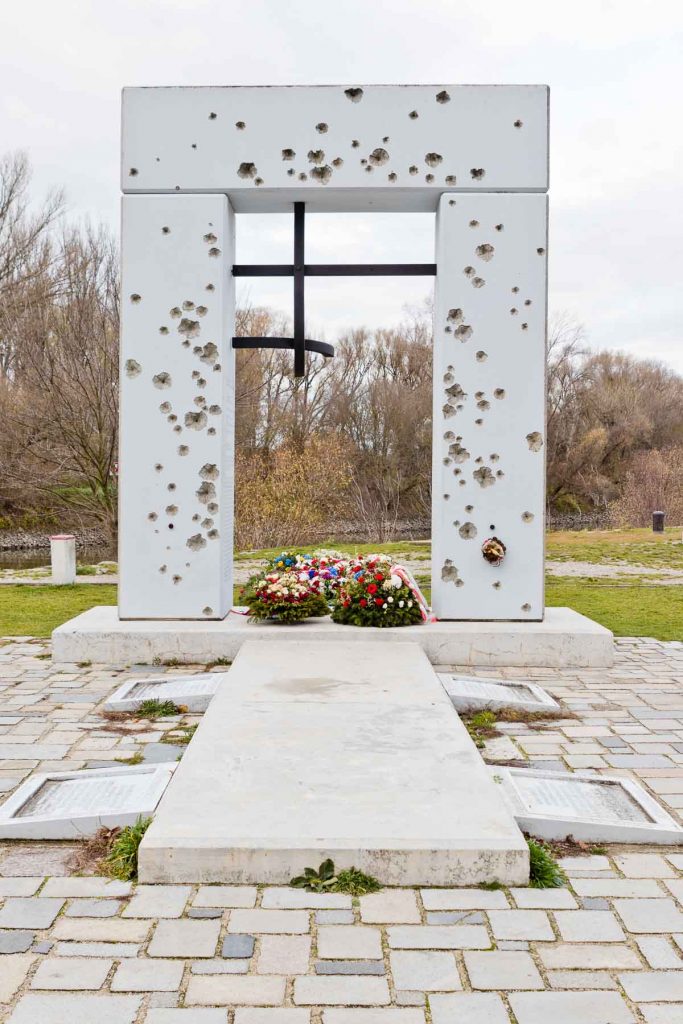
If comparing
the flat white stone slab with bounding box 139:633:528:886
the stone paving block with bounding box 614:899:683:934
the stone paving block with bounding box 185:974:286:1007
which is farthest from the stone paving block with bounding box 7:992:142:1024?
the stone paving block with bounding box 614:899:683:934

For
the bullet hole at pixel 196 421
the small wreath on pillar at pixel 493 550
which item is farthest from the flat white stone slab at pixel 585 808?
the bullet hole at pixel 196 421

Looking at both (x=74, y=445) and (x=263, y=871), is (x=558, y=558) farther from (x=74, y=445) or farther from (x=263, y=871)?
(x=263, y=871)

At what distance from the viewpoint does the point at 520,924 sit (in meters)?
2.62

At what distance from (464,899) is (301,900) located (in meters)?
0.52

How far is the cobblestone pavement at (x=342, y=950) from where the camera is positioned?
2.18m

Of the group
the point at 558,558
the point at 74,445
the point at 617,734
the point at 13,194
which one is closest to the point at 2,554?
the point at 74,445

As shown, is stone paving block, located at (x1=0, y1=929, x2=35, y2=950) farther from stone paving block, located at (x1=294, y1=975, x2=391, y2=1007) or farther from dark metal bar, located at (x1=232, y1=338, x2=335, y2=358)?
dark metal bar, located at (x1=232, y1=338, x2=335, y2=358)

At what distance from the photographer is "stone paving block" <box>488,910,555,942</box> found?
2553 millimetres

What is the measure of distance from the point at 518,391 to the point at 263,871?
14.8 feet

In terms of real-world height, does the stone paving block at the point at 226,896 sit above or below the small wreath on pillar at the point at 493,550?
below

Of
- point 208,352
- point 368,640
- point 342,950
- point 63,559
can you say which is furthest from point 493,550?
point 63,559

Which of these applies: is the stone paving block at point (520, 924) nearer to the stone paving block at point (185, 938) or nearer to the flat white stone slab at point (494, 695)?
the stone paving block at point (185, 938)

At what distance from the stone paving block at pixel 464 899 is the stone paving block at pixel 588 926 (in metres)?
0.19

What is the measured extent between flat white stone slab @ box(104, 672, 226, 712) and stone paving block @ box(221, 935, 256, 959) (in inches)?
103
